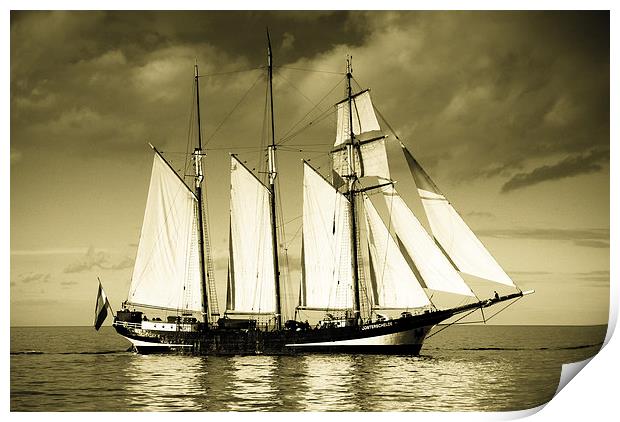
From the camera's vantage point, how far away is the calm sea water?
328 inches

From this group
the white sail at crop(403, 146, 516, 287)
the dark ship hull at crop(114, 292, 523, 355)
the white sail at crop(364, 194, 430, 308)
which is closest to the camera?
the white sail at crop(403, 146, 516, 287)

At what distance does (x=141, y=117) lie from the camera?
9055 millimetres

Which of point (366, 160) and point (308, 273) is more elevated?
point (366, 160)

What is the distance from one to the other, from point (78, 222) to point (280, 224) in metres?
4.21

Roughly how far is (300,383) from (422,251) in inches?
103

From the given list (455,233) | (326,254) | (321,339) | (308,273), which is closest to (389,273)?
(326,254)

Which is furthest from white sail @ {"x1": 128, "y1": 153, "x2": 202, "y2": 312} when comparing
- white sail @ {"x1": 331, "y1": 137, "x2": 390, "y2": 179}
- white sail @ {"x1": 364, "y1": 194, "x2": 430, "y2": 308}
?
white sail @ {"x1": 364, "y1": 194, "x2": 430, "y2": 308}

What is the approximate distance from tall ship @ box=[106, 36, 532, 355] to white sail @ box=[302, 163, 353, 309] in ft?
0.05

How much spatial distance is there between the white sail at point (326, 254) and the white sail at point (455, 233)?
7.85ft

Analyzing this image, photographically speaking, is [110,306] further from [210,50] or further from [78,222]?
[210,50]

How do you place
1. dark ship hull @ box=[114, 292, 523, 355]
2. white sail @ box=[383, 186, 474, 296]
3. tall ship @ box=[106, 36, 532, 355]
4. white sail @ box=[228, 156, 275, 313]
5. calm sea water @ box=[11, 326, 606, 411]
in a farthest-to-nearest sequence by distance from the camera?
dark ship hull @ box=[114, 292, 523, 355]
white sail @ box=[228, 156, 275, 313]
tall ship @ box=[106, 36, 532, 355]
white sail @ box=[383, 186, 474, 296]
calm sea water @ box=[11, 326, 606, 411]

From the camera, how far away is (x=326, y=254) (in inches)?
494

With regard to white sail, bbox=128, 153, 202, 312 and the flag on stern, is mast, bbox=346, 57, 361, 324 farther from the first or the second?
the flag on stern

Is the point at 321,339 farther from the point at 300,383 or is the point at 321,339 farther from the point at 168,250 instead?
the point at 300,383
